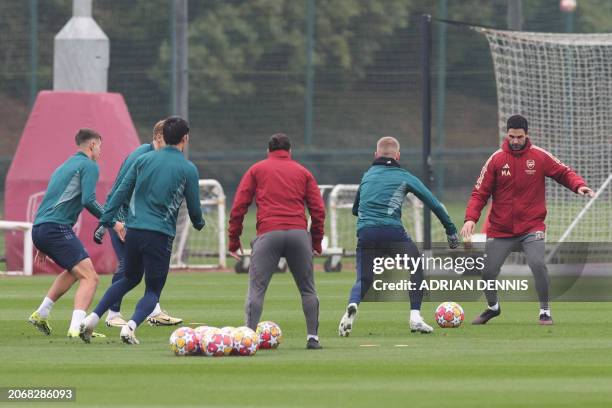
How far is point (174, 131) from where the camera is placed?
14.9 m

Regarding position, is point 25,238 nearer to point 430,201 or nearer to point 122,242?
point 122,242

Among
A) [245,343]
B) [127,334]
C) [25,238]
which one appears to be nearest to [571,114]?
[25,238]

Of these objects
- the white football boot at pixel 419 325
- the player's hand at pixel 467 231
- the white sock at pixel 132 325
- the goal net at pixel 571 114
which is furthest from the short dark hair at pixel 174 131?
the goal net at pixel 571 114

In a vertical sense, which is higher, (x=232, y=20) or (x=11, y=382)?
(x=232, y=20)

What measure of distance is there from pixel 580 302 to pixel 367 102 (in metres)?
29.9

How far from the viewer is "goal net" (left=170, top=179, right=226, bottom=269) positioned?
2886 cm

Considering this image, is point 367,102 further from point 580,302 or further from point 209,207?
point 580,302

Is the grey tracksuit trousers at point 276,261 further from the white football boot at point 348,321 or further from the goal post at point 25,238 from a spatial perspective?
the goal post at point 25,238

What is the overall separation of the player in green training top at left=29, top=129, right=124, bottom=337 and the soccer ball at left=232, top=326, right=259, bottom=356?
245 cm

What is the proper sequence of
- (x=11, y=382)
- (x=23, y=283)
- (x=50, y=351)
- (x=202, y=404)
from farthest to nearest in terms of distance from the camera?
(x=23, y=283) < (x=50, y=351) < (x=11, y=382) < (x=202, y=404)

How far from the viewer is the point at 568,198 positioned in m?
29.5

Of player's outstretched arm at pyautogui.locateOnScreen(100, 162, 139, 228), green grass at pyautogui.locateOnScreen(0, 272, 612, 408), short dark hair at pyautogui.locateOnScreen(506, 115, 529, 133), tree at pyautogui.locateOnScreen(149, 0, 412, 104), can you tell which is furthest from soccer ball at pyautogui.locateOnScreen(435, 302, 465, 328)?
tree at pyautogui.locateOnScreen(149, 0, 412, 104)

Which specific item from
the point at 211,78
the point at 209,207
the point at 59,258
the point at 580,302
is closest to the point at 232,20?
the point at 211,78

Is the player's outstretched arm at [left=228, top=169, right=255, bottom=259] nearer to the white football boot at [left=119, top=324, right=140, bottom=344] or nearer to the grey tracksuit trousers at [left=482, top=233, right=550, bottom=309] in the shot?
the white football boot at [left=119, top=324, right=140, bottom=344]
